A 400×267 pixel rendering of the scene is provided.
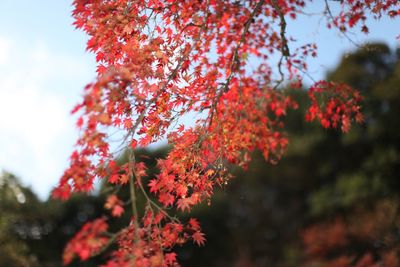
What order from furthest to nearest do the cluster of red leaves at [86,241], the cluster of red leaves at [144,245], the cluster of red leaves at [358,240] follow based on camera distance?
1. the cluster of red leaves at [358,240]
2. the cluster of red leaves at [144,245]
3. the cluster of red leaves at [86,241]

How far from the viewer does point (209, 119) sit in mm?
5660

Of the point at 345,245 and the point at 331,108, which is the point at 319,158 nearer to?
the point at 345,245

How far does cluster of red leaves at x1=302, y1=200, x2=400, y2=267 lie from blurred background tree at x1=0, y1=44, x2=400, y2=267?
2cm

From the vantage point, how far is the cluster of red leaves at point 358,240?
12.0 m

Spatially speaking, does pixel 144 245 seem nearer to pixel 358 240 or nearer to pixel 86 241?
pixel 86 241

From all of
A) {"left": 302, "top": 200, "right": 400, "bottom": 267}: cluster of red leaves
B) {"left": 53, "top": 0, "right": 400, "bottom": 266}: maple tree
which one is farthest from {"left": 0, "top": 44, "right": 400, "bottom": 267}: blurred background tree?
{"left": 53, "top": 0, "right": 400, "bottom": 266}: maple tree

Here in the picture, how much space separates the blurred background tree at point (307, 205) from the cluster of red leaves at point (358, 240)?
0.02 metres

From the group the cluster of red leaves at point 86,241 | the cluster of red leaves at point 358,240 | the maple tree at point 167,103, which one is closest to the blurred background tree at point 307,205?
the cluster of red leaves at point 358,240

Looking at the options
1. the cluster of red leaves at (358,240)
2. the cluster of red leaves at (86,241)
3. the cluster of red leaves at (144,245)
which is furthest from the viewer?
the cluster of red leaves at (358,240)

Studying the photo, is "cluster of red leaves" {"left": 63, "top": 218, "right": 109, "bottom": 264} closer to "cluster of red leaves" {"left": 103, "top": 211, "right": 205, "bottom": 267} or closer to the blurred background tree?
"cluster of red leaves" {"left": 103, "top": 211, "right": 205, "bottom": 267}

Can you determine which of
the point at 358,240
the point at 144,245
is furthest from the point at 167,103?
the point at 358,240

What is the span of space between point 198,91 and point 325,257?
8.66 meters

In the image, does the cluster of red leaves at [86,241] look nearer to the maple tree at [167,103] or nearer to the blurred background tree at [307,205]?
the maple tree at [167,103]

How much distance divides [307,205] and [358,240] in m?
1.87
